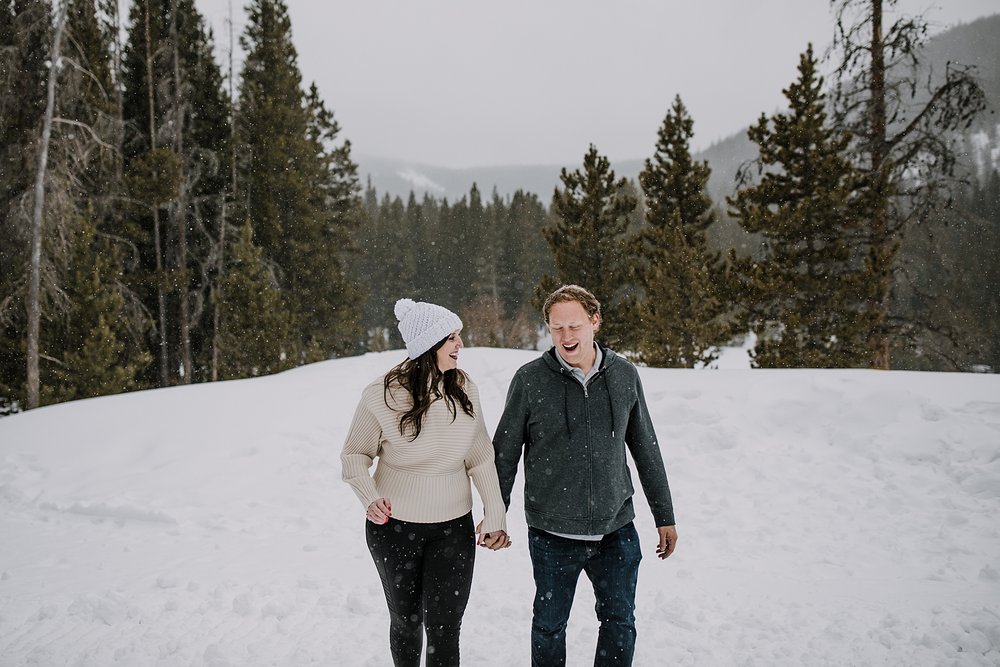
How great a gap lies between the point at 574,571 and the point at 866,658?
2126 millimetres

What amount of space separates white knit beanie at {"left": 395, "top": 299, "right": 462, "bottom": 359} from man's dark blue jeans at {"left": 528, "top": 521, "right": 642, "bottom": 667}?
1104 mm

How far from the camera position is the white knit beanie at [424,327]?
2.46m

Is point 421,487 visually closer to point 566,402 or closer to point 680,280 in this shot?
point 566,402

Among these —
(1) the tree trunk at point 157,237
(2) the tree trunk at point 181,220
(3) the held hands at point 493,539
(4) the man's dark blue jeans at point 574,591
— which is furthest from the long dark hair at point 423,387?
(2) the tree trunk at point 181,220

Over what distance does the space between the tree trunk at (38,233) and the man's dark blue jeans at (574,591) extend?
13.4m

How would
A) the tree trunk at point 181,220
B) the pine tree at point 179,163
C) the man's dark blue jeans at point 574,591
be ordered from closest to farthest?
the man's dark blue jeans at point 574,591, the pine tree at point 179,163, the tree trunk at point 181,220

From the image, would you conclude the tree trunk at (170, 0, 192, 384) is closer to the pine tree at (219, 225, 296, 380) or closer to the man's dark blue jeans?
the pine tree at (219, 225, 296, 380)

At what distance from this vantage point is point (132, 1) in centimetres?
1753

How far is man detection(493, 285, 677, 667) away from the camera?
2.44 m

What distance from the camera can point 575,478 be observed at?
246cm

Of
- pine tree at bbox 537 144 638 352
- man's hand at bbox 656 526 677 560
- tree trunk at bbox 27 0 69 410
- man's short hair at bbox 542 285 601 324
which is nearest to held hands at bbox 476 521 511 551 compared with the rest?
man's hand at bbox 656 526 677 560

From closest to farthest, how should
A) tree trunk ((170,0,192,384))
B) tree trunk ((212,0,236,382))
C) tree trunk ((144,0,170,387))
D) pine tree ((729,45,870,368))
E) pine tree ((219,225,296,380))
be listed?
pine tree ((729,45,870,368))
pine tree ((219,225,296,380))
tree trunk ((144,0,170,387))
tree trunk ((170,0,192,384))
tree trunk ((212,0,236,382))

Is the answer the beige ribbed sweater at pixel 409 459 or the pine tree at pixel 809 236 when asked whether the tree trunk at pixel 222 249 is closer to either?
the pine tree at pixel 809 236

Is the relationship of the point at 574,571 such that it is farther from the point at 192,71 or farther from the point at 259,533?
the point at 192,71
